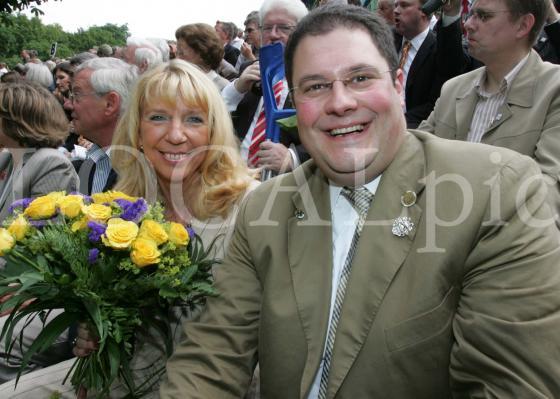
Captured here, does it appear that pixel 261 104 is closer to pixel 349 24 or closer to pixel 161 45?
pixel 161 45

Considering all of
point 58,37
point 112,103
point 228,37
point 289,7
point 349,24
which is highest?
point 349,24

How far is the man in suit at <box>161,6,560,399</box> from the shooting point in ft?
6.33

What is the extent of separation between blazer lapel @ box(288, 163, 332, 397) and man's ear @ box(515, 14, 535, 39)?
2151 mm

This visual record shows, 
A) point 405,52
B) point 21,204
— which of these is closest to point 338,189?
point 21,204

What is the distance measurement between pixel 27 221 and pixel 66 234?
10.1 inches

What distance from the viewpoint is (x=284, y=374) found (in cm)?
228

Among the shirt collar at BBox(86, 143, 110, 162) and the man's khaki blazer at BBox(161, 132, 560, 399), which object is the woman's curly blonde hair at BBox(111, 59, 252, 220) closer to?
the man's khaki blazer at BBox(161, 132, 560, 399)

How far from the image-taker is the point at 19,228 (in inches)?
96.7

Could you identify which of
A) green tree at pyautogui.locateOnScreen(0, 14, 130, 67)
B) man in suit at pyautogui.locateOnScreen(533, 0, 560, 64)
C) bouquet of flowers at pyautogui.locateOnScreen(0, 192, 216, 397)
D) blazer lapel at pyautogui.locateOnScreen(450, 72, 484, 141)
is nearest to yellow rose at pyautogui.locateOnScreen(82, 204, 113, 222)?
bouquet of flowers at pyautogui.locateOnScreen(0, 192, 216, 397)

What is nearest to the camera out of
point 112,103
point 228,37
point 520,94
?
point 520,94

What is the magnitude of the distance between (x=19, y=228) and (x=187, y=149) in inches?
46.6

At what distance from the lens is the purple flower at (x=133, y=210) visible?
249 cm

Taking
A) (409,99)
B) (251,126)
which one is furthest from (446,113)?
(251,126)

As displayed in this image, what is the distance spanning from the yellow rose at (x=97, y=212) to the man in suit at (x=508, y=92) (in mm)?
2412
